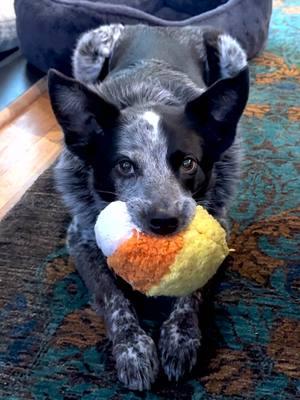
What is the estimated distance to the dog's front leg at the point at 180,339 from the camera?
4.84 ft

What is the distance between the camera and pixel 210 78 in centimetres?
256

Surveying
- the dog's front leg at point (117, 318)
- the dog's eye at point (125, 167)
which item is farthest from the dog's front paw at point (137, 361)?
the dog's eye at point (125, 167)

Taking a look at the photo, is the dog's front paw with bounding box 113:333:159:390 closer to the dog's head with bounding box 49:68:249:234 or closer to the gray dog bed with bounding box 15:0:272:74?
the dog's head with bounding box 49:68:249:234

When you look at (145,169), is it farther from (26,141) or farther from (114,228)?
(26,141)

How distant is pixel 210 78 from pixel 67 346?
4.67ft

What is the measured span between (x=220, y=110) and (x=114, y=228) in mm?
455

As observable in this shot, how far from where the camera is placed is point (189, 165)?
1.61 metres

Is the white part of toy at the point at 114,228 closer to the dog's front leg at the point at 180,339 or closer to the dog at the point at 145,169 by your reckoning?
the dog at the point at 145,169

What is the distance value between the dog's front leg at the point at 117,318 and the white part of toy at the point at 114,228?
0.19 m

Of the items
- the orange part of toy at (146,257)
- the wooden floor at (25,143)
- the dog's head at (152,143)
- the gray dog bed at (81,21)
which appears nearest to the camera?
the orange part of toy at (146,257)

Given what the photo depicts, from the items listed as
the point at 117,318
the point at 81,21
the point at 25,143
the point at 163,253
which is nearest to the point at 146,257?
the point at 163,253

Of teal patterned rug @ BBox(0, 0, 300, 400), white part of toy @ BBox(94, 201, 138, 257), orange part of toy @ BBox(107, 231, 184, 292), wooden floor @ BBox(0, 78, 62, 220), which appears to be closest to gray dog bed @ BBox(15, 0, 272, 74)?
wooden floor @ BBox(0, 78, 62, 220)

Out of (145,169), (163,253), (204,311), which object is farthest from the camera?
(204,311)

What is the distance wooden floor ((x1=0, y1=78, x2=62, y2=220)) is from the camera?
2.38 metres
